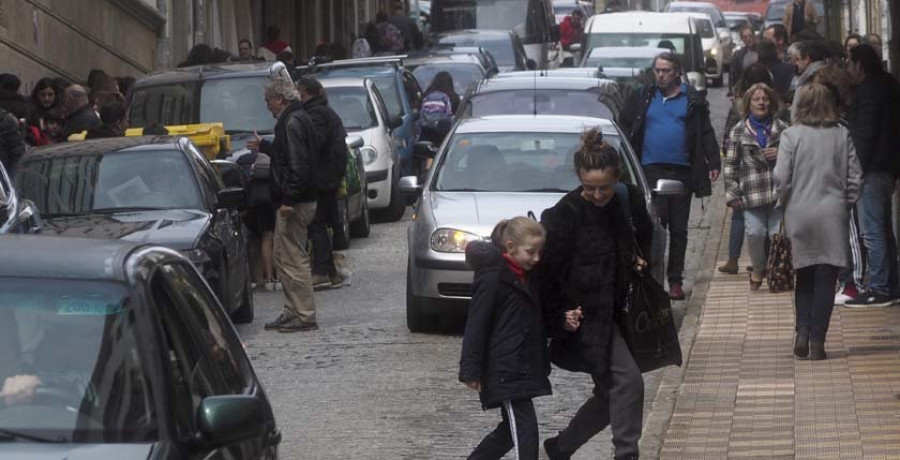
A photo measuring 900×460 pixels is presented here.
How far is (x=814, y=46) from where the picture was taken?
51.0ft

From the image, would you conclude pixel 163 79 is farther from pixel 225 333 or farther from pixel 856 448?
pixel 225 333

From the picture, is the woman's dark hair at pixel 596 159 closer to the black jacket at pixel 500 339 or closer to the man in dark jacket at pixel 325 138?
the black jacket at pixel 500 339

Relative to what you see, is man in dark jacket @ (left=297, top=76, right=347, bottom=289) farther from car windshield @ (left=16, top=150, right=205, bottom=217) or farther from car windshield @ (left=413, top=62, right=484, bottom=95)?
car windshield @ (left=413, top=62, right=484, bottom=95)

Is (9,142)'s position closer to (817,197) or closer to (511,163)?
(511,163)

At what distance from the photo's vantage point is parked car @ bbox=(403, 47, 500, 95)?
85.6 feet

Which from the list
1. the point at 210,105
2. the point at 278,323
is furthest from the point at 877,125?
the point at 210,105

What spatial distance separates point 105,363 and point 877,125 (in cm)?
837

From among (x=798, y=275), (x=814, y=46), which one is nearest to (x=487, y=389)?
(x=798, y=275)

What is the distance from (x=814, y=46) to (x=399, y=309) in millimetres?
4234

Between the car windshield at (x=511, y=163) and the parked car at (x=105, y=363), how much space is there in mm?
7856

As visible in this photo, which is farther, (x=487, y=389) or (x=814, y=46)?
(x=814, y=46)

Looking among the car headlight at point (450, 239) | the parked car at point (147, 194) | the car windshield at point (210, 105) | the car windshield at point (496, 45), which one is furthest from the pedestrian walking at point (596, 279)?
the car windshield at point (496, 45)

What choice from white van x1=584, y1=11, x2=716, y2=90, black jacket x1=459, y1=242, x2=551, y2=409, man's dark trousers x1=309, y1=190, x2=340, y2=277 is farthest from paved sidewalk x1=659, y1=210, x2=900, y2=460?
white van x1=584, y1=11, x2=716, y2=90

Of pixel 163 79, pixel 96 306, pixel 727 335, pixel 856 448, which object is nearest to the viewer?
pixel 96 306
